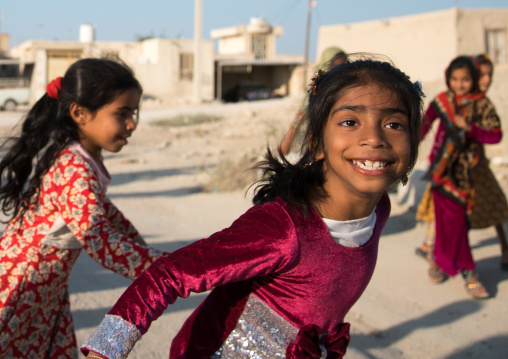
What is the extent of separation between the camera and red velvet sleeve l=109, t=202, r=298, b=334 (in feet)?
4.88

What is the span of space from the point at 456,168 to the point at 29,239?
145 inches

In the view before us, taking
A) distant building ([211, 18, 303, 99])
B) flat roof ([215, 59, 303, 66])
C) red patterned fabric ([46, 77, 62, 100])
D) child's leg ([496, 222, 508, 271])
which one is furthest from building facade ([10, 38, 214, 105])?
red patterned fabric ([46, 77, 62, 100])

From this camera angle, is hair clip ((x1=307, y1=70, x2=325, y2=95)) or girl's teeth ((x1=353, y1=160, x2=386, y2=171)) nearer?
girl's teeth ((x1=353, y1=160, x2=386, y2=171))

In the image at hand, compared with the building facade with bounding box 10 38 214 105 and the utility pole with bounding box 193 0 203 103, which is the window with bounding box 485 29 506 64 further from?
the building facade with bounding box 10 38 214 105

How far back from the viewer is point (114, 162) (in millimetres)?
11891

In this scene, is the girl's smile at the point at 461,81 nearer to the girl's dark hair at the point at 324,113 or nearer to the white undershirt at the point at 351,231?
the girl's dark hair at the point at 324,113

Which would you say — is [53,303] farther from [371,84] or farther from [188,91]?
[188,91]

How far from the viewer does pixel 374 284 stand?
497 cm

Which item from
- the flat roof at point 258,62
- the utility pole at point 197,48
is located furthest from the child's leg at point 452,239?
the flat roof at point 258,62

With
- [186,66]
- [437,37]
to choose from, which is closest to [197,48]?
[186,66]

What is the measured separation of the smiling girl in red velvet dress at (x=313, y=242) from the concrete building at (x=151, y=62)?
30.8m

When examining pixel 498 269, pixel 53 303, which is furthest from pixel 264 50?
pixel 53 303

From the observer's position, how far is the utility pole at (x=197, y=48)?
31.4 meters

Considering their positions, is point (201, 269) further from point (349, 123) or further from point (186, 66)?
point (186, 66)
